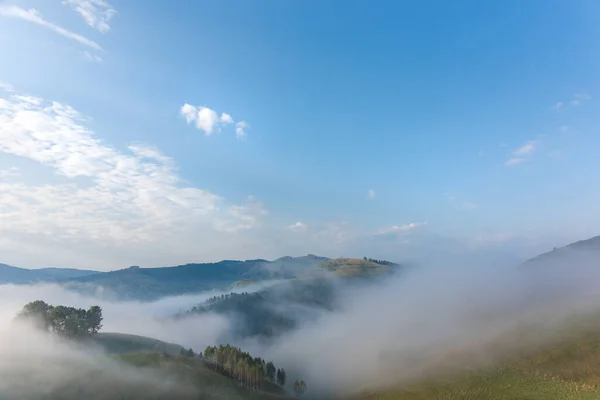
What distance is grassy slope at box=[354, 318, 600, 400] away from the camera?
139500 mm

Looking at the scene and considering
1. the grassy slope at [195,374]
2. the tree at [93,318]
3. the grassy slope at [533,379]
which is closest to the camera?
the grassy slope at [533,379]

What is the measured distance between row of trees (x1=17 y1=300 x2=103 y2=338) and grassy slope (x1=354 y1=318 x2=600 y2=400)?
142 m

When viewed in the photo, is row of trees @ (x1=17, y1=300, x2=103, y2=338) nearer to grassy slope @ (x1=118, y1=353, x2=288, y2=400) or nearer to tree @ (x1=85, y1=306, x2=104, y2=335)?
tree @ (x1=85, y1=306, x2=104, y2=335)

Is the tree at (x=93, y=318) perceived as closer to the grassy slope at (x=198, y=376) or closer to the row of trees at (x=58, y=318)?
the row of trees at (x=58, y=318)

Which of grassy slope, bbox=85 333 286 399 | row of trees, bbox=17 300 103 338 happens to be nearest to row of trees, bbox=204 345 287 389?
grassy slope, bbox=85 333 286 399

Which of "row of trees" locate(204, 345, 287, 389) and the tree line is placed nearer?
the tree line

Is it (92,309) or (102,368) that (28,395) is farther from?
(92,309)

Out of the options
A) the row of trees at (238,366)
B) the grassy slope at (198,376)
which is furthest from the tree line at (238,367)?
the grassy slope at (198,376)

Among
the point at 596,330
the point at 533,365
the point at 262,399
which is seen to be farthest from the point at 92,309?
the point at 596,330

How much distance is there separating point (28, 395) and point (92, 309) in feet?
253

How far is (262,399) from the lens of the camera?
159125mm

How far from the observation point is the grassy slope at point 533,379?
140 meters

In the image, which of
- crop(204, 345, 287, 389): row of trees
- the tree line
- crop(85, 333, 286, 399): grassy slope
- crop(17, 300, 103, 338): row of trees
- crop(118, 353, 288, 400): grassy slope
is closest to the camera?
crop(85, 333, 286, 399): grassy slope

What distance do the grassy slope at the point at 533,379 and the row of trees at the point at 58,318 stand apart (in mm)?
141773
